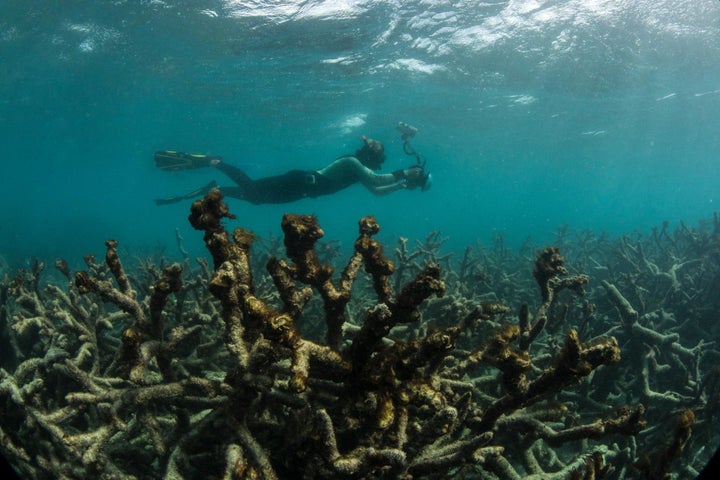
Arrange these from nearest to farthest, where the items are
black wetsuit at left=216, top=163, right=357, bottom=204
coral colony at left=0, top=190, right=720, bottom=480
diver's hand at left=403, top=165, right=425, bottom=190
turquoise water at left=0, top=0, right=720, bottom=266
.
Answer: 1. coral colony at left=0, top=190, right=720, bottom=480
2. diver's hand at left=403, top=165, right=425, bottom=190
3. black wetsuit at left=216, top=163, right=357, bottom=204
4. turquoise water at left=0, top=0, right=720, bottom=266

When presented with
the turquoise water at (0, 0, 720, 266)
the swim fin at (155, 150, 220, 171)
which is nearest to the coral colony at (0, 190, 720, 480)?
the swim fin at (155, 150, 220, 171)

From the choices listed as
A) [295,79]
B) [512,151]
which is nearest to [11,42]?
[295,79]

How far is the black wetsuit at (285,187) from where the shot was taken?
9.10 m

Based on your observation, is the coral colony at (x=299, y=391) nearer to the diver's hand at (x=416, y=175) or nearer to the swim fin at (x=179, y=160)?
the diver's hand at (x=416, y=175)

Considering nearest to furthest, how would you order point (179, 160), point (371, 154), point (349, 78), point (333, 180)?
1. point (333, 180)
2. point (371, 154)
3. point (179, 160)
4. point (349, 78)

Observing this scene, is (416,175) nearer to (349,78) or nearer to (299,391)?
(299,391)

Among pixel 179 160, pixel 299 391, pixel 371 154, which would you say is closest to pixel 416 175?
pixel 371 154

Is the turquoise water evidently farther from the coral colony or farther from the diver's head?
the coral colony

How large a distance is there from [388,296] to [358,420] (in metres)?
0.85

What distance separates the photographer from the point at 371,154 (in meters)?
9.67

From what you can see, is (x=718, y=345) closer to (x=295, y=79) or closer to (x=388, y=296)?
(x=388, y=296)

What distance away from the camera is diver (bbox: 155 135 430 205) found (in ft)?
29.4

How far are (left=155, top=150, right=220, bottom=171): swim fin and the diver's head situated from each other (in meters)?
3.90

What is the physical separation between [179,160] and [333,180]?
4.31 meters
